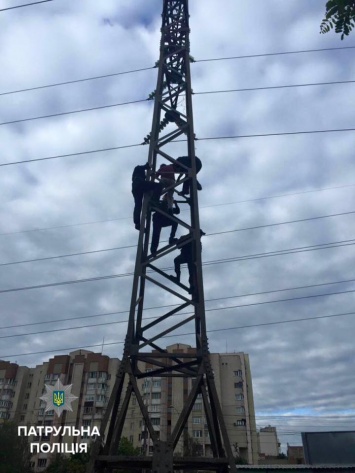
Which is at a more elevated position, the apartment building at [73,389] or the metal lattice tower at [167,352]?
the apartment building at [73,389]

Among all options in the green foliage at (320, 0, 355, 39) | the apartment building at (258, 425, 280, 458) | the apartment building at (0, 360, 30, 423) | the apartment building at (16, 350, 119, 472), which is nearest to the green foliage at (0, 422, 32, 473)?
the apartment building at (16, 350, 119, 472)

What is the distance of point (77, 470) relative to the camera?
38.2 meters

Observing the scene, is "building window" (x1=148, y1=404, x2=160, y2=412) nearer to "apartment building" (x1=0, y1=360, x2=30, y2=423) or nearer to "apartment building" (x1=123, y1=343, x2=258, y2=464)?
"apartment building" (x1=123, y1=343, x2=258, y2=464)

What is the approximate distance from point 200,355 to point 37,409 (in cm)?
6818

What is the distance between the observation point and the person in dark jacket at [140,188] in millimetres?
7461

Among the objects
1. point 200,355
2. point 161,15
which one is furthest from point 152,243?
point 161,15

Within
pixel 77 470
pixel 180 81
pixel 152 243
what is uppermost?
pixel 180 81

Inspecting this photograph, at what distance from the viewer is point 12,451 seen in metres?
38.2

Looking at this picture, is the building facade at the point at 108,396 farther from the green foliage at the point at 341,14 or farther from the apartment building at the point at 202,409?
Answer: the green foliage at the point at 341,14

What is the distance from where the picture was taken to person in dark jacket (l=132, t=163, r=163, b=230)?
7.46m

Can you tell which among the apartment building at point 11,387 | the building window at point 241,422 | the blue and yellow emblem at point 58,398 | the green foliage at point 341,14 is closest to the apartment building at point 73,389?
the apartment building at point 11,387

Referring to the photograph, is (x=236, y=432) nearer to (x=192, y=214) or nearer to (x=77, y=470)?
(x=77, y=470)

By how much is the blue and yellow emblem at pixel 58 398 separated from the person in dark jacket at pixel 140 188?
1908 centimetres

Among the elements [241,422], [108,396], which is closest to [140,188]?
[241,422]
